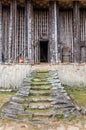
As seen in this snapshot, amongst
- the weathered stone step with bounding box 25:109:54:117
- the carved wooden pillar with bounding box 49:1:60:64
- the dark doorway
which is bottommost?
the weathered stone step with bounding box 25:109:54:117

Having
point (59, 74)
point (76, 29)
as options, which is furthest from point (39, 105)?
point (76, 29)

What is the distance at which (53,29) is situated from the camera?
16156 mm

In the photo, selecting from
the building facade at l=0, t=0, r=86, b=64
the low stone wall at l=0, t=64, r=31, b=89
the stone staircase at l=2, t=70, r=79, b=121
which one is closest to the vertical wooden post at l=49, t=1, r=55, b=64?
the building facade at l=0, t=0, r=86, b=64

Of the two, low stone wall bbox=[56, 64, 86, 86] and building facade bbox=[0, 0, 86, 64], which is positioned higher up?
building facade bbox=[0, 0, 86, 64]

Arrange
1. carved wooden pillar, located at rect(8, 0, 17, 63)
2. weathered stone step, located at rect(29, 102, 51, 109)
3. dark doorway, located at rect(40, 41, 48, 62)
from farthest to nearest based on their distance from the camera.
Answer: dark doorway, located at rect(40, 41, 48, 62) → carved wooden pillar, located at rect(8, 0, 17, 63) → weathered stone step, located at rect(29, 102, 51, 109)

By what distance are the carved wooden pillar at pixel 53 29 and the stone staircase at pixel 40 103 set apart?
6.04 meters

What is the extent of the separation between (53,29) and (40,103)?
9077mm

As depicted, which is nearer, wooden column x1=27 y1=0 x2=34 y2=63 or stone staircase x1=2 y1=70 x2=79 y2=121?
stone staircase x1=2 y1=70 x2=79 y2=121

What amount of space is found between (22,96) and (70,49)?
9.91m

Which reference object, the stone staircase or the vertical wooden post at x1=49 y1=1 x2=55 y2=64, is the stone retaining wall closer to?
the stone staircase

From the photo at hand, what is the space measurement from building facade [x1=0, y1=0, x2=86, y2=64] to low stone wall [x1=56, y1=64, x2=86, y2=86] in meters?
3.51

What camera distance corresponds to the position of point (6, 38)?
17.1m

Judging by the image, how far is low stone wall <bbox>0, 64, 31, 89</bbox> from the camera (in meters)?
12.1

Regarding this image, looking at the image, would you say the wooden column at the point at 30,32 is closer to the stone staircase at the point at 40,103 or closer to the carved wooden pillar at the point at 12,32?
the carved wooden pillar at the point at 12,32
